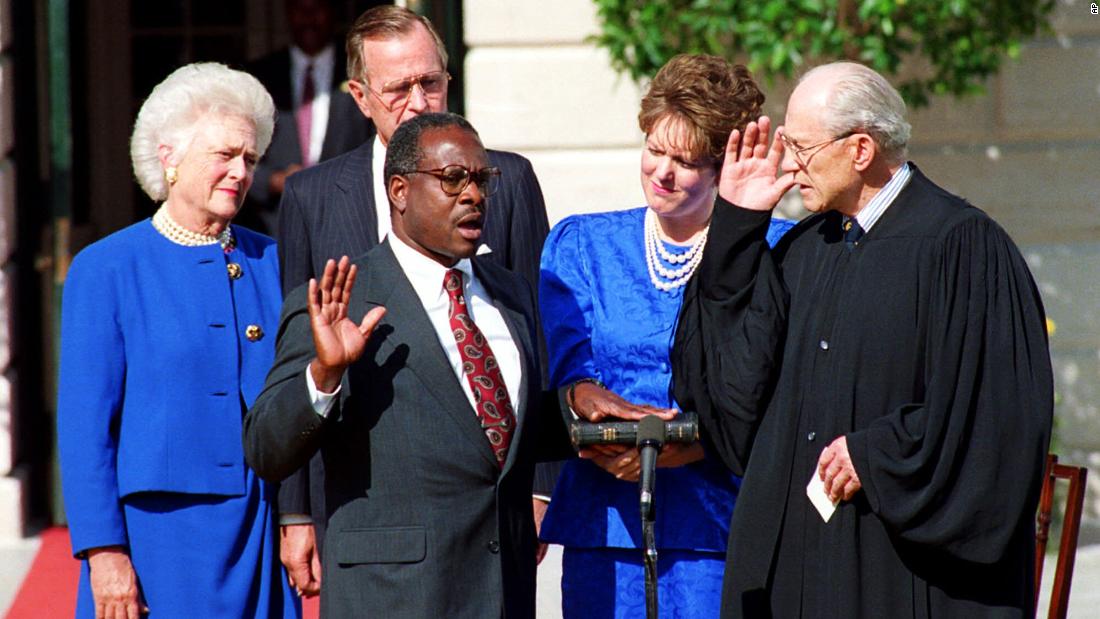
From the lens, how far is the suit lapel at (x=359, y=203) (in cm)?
416

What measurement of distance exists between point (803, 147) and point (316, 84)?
16.1 feet

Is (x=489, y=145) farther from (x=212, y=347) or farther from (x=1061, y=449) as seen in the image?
(x=212, y=347)

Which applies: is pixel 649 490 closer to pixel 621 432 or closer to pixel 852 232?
pixel 621 432

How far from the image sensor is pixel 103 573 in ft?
12.4

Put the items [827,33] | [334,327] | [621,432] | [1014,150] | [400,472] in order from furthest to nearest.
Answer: [1014,150] < [827,33] < [621,432] < [400,472] < [334,327]

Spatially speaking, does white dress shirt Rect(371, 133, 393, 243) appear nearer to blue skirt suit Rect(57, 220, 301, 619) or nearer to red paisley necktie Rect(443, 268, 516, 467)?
blue skirt suit Rect(57, 220, 301, 619)

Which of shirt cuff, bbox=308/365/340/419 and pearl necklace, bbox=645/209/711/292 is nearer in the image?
shirt cuff, bbox=308/365/340/419

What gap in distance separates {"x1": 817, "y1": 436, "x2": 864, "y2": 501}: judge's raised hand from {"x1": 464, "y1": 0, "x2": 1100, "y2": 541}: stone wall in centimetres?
378

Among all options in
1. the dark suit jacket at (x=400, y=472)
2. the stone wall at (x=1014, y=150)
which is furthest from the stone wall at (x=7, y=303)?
the dark suit jacket at (x=400, y=472)

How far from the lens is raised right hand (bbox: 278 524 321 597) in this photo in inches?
154

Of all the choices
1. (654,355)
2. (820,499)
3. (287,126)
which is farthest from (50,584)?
(820,499)

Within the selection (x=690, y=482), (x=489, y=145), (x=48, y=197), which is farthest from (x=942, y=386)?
(x=48, y=197)

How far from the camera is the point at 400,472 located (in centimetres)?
341

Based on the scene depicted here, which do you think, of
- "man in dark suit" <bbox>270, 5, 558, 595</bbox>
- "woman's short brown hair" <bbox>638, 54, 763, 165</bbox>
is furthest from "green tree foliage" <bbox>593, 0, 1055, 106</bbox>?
"woman's short brown hair" <bbox>638, 54, 763, 165</bbox>
